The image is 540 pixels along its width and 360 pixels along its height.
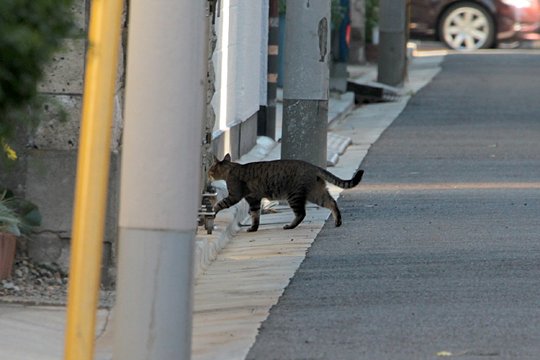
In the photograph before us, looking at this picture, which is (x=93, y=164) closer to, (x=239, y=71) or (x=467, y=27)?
(x=239, y=71)

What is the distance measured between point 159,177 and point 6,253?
116 inches

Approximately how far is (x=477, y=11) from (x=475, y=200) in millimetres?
18561

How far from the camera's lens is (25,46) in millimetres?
4707

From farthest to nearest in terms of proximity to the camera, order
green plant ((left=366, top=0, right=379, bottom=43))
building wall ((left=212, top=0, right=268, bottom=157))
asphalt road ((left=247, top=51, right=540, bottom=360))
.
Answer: green plant ((left=366, top=0, right=379, bottom=43)) < building wall ((left=212, top=0, right=268, bottom=157)) < asphalt road ((left=247, top=51, right=540, bottom=360))

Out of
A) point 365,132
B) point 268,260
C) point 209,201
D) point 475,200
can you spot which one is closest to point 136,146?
point 268,260

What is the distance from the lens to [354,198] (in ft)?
41.9

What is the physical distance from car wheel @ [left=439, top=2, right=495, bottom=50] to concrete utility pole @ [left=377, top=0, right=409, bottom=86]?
6747 mm

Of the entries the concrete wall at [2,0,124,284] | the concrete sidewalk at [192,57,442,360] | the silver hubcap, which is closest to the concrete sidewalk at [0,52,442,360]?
the concrete sidewalk at [192,57,442,360]

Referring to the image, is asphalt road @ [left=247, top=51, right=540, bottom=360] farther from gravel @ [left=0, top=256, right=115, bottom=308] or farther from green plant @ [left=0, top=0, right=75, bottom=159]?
green plant @ [left=0, top=0, right=75, bottom=159]

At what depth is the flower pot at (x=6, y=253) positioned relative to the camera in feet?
28.4

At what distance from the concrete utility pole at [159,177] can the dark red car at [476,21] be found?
2474 cm

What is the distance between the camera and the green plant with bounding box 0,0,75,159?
4.70m

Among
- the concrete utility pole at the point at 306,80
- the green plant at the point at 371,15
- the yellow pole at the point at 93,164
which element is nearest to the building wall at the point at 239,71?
the concrete utility pole at the point at 306,80

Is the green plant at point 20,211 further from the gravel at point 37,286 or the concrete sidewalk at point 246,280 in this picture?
the concrete sidewalk at point 246,280
